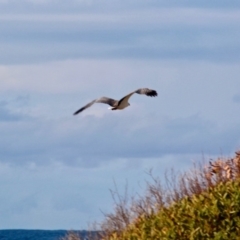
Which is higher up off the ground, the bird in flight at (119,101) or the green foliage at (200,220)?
the bird in flight at (119,101)

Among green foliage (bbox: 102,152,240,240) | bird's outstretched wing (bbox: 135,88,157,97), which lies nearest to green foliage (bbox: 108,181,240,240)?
green foliage (bbox: 102,152,240,240)

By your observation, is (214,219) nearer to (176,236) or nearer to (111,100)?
(176,236)

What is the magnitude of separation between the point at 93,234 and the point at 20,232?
4930 cm

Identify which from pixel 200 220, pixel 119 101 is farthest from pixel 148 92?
pixel 200 220

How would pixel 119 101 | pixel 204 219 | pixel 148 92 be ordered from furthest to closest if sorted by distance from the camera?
pixel 119 101
pixel 148 92
pixel 204 219

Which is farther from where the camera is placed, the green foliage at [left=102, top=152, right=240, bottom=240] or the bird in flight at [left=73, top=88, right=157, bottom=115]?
the bird in flight at [left=73, top=88, right=157, bottom=115]

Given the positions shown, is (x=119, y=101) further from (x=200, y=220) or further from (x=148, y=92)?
(x=200, y=220)

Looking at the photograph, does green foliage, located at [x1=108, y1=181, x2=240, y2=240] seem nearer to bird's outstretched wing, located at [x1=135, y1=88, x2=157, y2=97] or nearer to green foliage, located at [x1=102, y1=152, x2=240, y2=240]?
green foliage, located at [x1=102, y1=152, x2=240, y2=240]

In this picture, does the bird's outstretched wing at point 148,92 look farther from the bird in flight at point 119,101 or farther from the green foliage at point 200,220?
the green foliage at point 200,220

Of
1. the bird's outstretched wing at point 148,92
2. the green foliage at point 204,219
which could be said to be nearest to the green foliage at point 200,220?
the green foliage at point 204,219

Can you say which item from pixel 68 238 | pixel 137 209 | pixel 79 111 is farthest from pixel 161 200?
pixel 79 111

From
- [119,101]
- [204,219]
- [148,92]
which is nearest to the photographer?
[204,219]

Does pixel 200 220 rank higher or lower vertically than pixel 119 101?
lower

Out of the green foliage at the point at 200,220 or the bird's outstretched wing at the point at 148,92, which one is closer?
the green foliage at the point at 200,220
